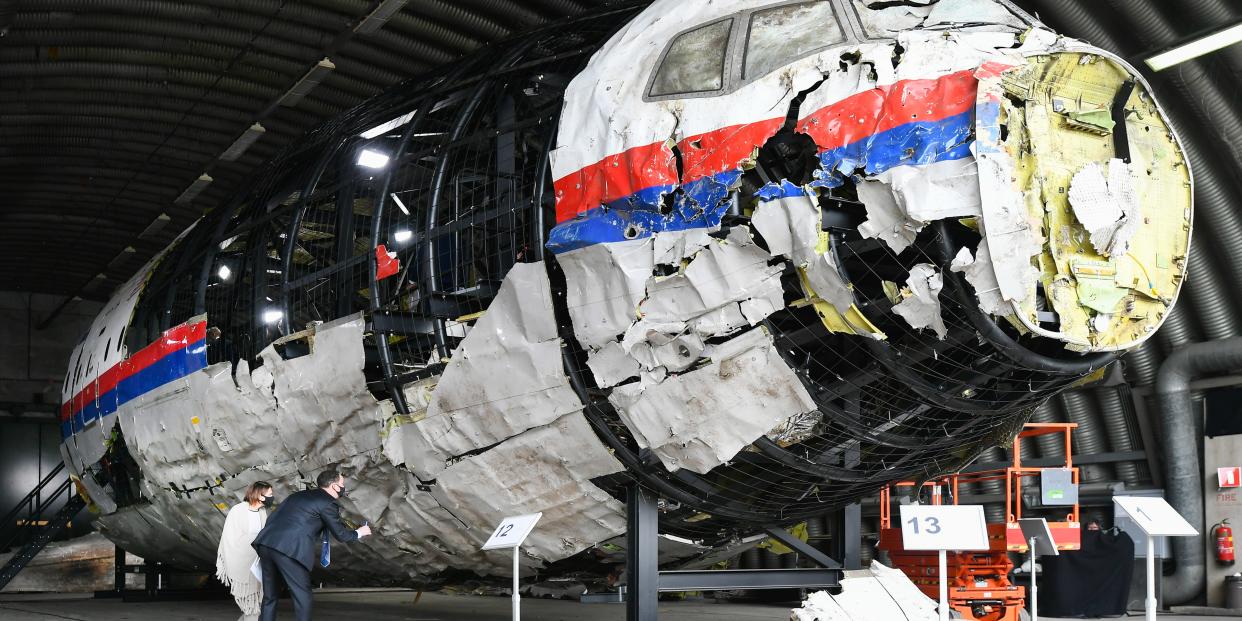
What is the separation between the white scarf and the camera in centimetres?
812

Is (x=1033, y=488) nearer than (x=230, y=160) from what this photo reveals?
Yes

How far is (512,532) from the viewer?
6.36 m

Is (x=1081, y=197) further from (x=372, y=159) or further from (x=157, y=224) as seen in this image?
(x=157, y=224)

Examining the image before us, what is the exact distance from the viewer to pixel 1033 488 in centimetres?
1378

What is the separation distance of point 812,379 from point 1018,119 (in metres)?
1.65

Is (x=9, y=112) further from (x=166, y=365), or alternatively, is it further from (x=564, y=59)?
(x=564, y=59)

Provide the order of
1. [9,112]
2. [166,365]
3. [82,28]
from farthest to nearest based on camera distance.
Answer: [9,112] < [82,28] < [166,365]

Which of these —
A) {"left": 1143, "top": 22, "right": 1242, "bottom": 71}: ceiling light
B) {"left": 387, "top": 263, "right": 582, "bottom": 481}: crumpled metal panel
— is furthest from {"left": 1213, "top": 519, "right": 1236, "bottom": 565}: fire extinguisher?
{"left": 387, "top": 263, "right": 582, "bottom": 481}: crumpled metal panel

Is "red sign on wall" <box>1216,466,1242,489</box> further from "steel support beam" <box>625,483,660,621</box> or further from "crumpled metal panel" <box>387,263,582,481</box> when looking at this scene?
"crumpled metal panel" <box>387,263,582,481</box>

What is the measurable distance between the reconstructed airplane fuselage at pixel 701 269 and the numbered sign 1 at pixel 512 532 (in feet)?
0.62

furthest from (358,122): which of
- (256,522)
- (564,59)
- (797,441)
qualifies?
(797,441)

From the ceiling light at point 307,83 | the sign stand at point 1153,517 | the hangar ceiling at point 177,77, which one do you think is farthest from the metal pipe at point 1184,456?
the ceiling light at point 307,83

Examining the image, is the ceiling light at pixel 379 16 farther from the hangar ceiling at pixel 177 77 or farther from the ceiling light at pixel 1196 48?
the ceiling light at pixel 1196 48

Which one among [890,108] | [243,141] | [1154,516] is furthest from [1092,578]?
[243,141]
